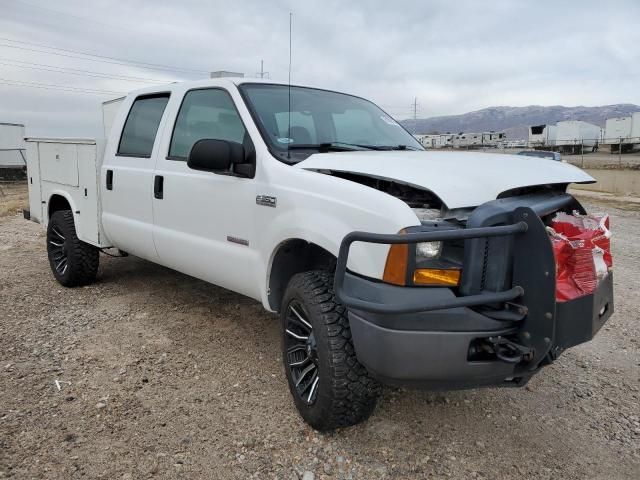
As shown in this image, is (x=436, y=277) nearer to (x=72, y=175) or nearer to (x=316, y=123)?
(x=316, y=123)

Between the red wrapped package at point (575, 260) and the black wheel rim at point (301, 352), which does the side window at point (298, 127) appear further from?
the red wrapped package at point (575, 260)

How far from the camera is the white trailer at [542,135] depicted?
55278mm

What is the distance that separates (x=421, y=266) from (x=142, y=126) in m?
3.15

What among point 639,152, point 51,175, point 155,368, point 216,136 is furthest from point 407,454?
point 639,152

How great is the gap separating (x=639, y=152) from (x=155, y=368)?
52.9m

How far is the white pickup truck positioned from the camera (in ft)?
7.39

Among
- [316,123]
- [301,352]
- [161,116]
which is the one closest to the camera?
[301,352]

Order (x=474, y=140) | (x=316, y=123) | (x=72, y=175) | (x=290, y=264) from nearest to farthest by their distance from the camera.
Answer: (x=290, y=264) → (x=316, y=123) → (x=72, y=175) → (x=474, y=140)

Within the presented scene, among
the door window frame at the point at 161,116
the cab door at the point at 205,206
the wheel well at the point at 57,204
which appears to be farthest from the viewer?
the wheel well at the point at 57,204

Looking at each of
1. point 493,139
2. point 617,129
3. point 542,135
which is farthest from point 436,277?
point 542,135

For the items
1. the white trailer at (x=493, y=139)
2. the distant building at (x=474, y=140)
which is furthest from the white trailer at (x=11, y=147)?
the white trailer at (x=493, y=139)

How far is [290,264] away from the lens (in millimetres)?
3289

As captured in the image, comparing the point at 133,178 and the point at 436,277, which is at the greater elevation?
the point at 133,178

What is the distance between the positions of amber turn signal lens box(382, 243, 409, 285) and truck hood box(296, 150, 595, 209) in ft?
1.07
